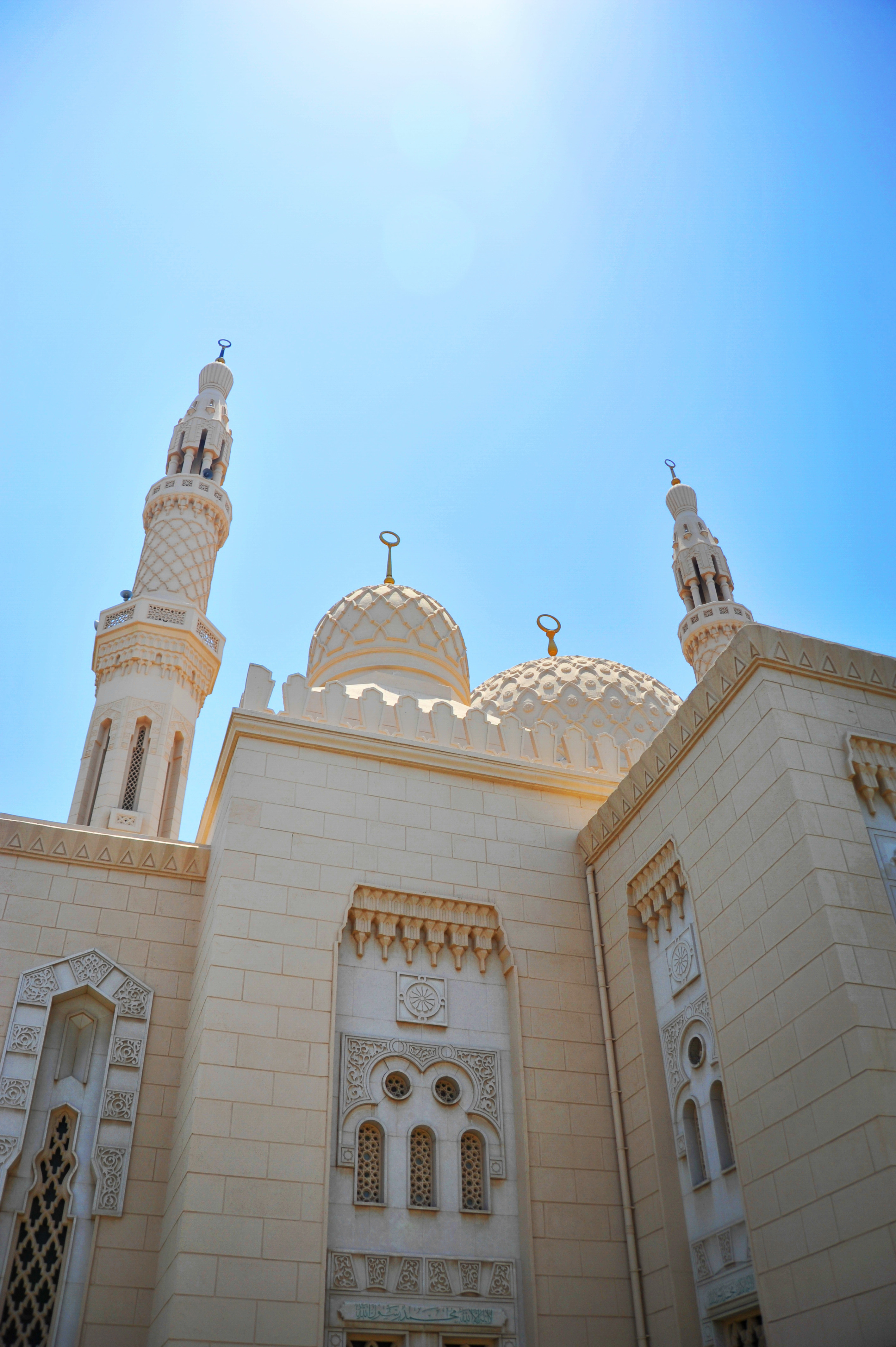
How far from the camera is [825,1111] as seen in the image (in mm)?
5250

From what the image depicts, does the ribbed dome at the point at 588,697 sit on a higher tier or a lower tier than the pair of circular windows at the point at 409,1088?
higher

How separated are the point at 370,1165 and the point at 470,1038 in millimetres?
1121

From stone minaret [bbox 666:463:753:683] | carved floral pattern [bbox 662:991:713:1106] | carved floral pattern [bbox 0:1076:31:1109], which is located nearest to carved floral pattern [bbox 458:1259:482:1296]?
carved floral pattern [bbox 662:991:713:1106]

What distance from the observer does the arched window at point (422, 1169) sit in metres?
7.04

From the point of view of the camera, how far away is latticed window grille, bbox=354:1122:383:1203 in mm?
6922

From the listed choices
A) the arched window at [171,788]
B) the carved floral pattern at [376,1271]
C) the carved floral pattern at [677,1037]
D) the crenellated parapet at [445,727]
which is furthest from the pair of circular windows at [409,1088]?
the arched window at [171,788]

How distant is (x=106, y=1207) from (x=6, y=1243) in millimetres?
618

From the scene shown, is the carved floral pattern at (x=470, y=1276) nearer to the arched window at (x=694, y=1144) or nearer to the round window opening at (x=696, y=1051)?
the arched window at (x=694, y=1144)

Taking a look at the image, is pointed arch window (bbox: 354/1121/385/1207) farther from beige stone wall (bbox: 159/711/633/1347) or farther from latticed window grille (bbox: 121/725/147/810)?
latticed window grille (bbox: 121/725/147/810)

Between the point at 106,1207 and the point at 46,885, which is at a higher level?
the point at 46,885

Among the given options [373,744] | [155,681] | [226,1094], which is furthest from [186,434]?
[226,1094]

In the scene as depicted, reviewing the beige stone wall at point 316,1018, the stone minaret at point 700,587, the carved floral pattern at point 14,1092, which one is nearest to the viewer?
the beige stone wall at point 316,1018

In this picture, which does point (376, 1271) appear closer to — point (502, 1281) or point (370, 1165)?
point (370, 1165)

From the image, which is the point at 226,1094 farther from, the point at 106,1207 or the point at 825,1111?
the point at 825,1111
